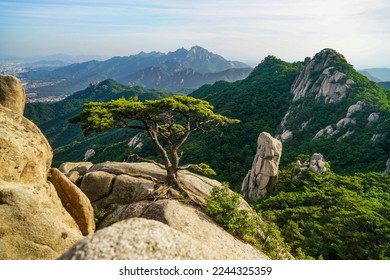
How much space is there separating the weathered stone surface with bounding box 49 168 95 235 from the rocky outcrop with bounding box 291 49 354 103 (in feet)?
244

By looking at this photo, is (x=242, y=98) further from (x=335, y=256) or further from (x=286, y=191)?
(x=335, y=256)

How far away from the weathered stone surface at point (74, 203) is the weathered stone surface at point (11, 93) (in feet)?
12.2

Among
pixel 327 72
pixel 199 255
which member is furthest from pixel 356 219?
pixel 327 72

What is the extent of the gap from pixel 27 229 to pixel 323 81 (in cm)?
8440

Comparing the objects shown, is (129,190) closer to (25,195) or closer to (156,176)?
(156,176)

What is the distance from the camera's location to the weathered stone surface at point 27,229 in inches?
Answer: 421

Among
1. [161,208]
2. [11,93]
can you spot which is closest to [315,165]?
[161,208]

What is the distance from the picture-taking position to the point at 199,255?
8.16 metres

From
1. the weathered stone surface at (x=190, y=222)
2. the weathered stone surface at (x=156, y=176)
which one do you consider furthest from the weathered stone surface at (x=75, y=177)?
the weathered stone surface at (x=190, y=222)

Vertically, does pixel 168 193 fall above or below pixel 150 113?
below

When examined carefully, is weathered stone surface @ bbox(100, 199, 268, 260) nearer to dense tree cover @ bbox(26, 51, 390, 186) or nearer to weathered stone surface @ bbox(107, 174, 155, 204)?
weathered stone surface @ bbox(107, 174, 155, 204)

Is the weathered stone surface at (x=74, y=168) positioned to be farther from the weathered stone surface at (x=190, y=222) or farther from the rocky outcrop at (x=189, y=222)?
the weathered stone surface at (x=190, y=222)

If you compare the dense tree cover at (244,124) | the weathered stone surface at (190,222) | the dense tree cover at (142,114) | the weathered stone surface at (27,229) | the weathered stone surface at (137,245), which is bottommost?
the dense tree cover at (244,124)

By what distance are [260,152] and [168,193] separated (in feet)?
85.1
